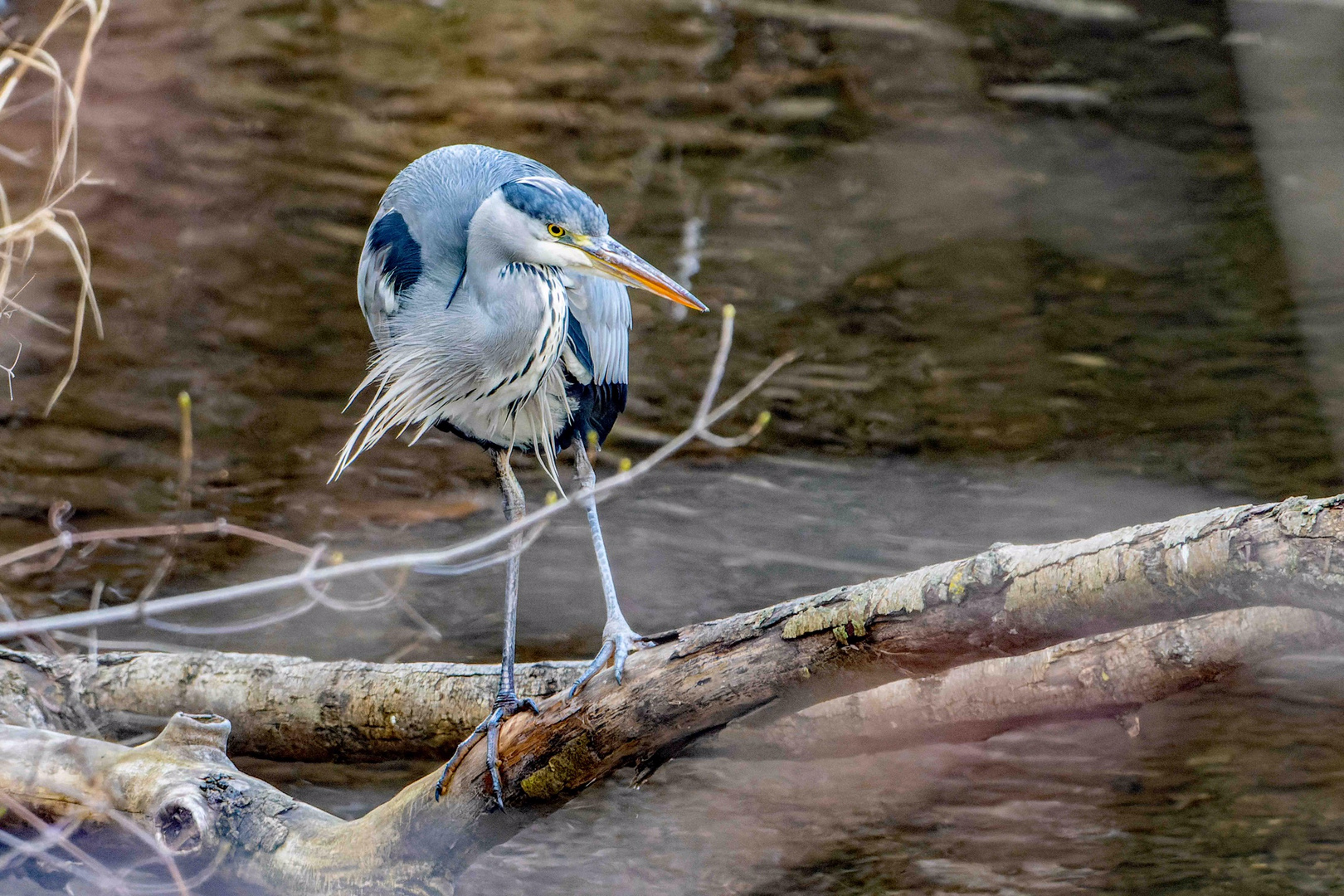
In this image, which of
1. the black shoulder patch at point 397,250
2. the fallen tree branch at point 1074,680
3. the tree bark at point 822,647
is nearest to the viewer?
the tree bark at point 822,647

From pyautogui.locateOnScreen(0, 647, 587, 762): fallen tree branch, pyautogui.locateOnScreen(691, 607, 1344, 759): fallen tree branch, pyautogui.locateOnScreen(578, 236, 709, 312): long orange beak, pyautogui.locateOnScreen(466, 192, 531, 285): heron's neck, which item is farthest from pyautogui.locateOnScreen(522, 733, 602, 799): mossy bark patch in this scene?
pyautogui.locateOnScreen(466, 192, 531, 285): heron's neck

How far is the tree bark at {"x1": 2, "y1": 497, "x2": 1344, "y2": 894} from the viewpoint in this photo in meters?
1.06

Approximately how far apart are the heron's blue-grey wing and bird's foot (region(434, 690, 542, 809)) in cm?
74

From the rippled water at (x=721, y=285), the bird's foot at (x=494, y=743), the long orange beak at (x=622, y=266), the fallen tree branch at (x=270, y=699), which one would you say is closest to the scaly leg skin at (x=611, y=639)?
the bird's foot at (x=494, y=743)

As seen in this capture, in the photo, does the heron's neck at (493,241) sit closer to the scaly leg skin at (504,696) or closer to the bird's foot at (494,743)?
the scaly leg skin at (504,696)

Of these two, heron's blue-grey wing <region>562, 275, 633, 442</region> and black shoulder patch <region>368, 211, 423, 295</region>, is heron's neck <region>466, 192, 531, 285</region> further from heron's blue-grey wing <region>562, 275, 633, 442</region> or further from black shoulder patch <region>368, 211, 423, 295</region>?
heron's blue-grey wing <region>562, 275, 633, 442</region>

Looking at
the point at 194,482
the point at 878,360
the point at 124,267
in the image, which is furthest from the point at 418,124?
the point at 878,360

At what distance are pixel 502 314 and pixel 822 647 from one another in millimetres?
Answer: 943

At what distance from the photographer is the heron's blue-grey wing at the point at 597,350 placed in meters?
2.28

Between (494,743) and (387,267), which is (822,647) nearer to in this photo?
(494,743)

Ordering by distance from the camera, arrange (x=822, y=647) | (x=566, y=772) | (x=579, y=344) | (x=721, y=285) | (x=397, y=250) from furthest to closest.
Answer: (x=721, y=285)
(x=579, y=344)
(x=397, y=250)
(x=566, y=772)
(x=822, y=647)

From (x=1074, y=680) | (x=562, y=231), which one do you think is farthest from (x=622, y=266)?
(x=1074, y=680)

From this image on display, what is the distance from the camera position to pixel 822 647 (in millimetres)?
1368

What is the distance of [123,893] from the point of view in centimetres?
137
